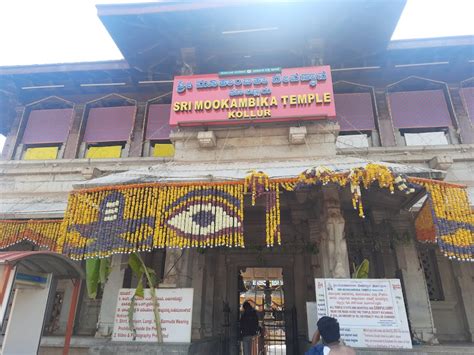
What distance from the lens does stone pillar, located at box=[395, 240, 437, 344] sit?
7504 mm

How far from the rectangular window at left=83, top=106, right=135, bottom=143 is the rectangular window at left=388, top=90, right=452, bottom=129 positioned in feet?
29.2

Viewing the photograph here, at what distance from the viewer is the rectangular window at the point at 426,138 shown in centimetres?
982

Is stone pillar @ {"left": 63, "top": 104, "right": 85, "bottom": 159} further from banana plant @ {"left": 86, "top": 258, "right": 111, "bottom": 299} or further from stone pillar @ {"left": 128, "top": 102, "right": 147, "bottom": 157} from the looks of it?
banana plant @ {"left": 86, "top": 258, "right": 111, "bottom": 299}

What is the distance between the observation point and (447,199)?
6020mm

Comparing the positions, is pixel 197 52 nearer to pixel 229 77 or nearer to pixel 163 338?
pixel 229 77

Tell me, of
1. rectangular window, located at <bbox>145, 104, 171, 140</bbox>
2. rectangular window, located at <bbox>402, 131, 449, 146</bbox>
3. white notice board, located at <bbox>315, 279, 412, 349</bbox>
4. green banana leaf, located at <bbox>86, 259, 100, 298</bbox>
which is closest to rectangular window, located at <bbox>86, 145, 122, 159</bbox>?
rectangular window, located at <bbox>145, 104, 171, 140</bbox>

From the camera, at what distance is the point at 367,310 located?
5.62 m

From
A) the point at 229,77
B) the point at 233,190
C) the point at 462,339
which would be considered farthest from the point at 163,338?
the point at 462,339

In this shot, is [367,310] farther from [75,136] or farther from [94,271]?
[75,136]

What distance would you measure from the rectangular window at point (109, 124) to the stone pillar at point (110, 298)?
14.5 ft

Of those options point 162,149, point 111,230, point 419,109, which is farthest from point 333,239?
point 162,149

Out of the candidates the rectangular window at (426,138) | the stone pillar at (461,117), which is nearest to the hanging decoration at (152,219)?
→ the rectangular window at (426,138)

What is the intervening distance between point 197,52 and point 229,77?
1.75m

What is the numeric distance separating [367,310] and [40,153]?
36.2ft
